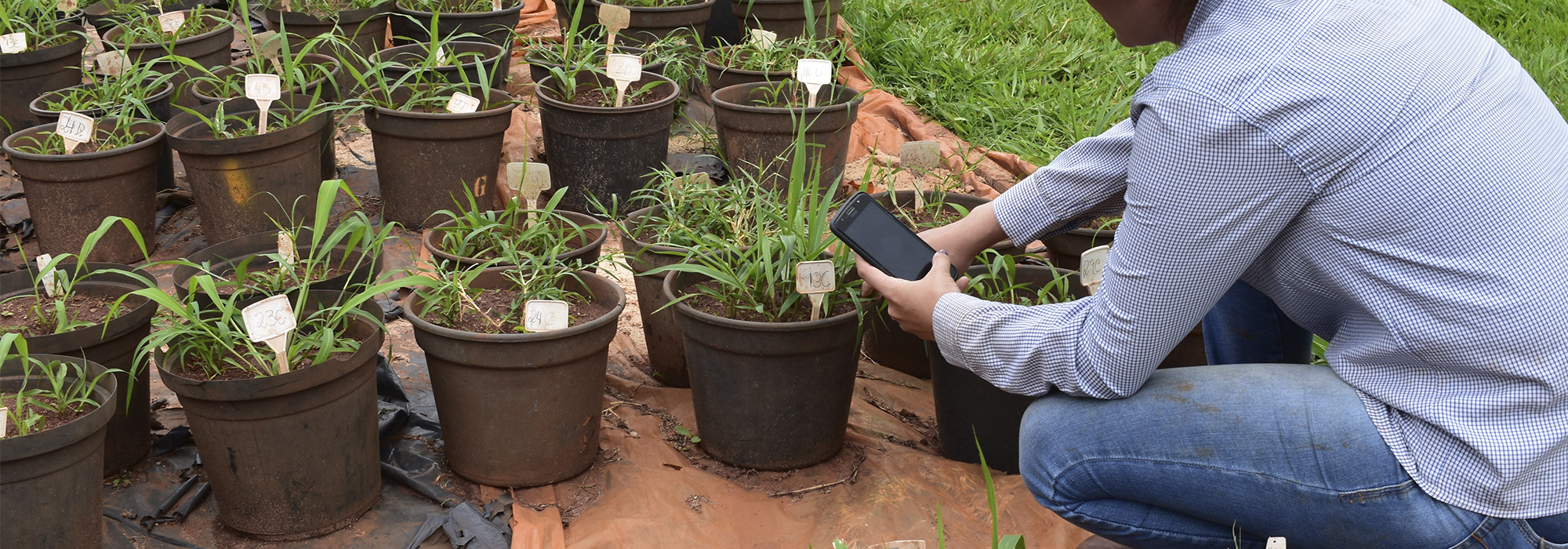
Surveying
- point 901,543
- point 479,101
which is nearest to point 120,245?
point 479,101

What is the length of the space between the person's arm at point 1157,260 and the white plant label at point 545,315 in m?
0.61

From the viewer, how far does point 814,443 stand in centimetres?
187

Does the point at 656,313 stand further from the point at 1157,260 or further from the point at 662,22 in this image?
the point at 662,22

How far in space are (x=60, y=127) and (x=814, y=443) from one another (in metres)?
1.73

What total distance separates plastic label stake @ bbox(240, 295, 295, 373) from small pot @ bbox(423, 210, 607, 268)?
0.37 metres

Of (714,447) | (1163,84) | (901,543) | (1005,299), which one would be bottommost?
(714,447)

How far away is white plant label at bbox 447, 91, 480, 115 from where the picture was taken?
2529mm

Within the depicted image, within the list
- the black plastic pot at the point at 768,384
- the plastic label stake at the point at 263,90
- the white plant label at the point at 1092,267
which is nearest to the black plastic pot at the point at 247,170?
the plastic label stake at the point at 263,90

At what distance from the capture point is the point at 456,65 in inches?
108

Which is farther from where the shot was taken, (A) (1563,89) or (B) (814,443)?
(A) (1563,89)

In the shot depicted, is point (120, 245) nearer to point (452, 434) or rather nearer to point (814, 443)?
point (452, 434)

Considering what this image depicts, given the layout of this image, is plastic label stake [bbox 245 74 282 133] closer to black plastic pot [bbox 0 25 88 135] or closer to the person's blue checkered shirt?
black plastic pot [bbox 0 25 88 135]

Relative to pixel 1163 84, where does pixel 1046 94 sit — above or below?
below

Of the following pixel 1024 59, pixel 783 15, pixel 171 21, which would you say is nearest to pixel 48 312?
pixel 171 21
